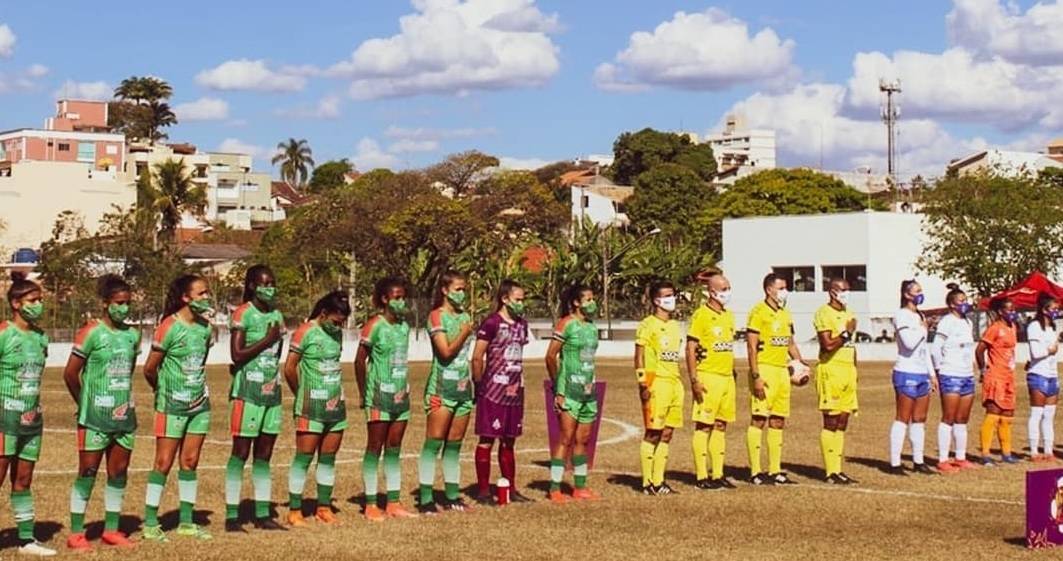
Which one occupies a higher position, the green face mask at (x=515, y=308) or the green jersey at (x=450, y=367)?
the green face mask at (x=515, y=308)

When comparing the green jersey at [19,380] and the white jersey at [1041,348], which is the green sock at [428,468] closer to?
the green jersey at [19,380]

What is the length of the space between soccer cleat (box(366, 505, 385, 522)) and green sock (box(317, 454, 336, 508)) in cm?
38

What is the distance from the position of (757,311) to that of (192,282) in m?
6.34

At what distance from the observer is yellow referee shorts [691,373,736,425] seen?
15.9 metres

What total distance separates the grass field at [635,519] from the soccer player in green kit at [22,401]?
1.04 ft

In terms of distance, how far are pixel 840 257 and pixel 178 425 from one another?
62642 mm

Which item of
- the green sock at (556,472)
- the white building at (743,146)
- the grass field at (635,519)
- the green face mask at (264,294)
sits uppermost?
the white building at (743,146)

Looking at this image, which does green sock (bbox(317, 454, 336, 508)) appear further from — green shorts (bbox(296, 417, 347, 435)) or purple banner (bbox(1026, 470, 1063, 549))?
purple banner (bbox(1026, 470, 1063, 549))

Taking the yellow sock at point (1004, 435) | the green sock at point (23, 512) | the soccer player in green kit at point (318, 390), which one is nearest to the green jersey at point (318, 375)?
the soccer player in green kit at point (318, 390)

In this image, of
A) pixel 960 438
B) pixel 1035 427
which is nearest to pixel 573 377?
pixel 960 438

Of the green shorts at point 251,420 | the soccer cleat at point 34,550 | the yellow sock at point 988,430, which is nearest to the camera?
the soccer cleat at point 34,550

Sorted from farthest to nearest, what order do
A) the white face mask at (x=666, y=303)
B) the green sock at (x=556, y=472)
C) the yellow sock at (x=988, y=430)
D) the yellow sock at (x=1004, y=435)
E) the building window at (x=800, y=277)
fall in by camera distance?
the building window at (x=800, y=277) → the yellow sock at (x=1004, y=435) → the yellow sock at (x=988, y=430) → the white face mask at (x=666, y=303) → the green sock at (x=556, y=472)

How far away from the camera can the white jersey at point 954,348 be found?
61.0 feet

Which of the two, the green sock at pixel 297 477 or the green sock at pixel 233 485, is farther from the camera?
the green sock at pixel 297 477
